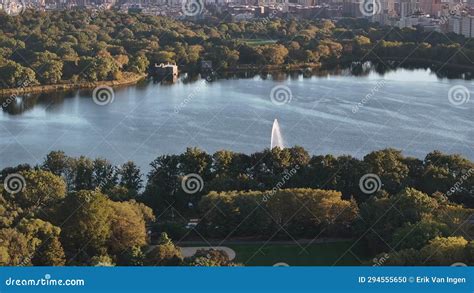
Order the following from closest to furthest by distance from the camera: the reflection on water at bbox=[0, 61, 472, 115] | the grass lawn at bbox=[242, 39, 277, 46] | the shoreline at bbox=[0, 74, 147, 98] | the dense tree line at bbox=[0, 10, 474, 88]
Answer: the reflection on water at bbox=[0, 61, 472, 115], the shoreline at bbox=[0, 74, 147, 98], the dense tree line at bbox=[0, 10, 474, 88], the grass lawn at bbox=[242, 39, 277, 46]

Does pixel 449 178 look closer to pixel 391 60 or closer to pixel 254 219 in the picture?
pixel 254 219

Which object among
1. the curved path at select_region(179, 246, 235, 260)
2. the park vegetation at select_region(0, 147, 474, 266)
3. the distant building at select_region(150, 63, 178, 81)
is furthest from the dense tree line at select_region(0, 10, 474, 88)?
the curved path at select_region(179, 246, 235, 260)

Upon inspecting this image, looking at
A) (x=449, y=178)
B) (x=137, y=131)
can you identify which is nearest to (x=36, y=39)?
(x=137, y=131)

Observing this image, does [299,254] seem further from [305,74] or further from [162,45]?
[162,45]

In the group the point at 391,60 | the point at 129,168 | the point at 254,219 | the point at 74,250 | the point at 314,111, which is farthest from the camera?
the point at 391,60

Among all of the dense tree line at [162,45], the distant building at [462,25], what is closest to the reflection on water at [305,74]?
the dense tree line at [162,45]

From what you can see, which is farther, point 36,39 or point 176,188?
point 36,39

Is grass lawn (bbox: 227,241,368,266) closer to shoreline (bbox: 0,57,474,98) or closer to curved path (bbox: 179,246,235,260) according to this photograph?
curved path (bbox: 179,246,235,260)
